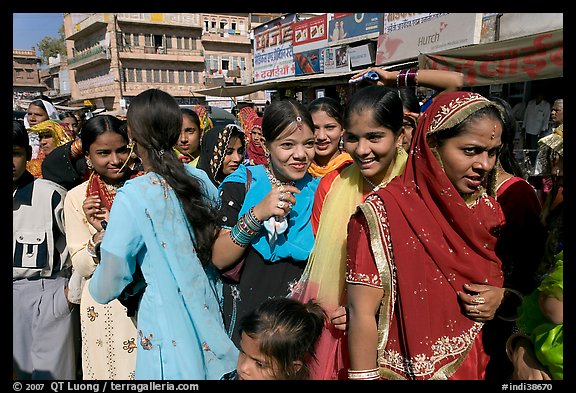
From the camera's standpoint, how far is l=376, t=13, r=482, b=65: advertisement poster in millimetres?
7891

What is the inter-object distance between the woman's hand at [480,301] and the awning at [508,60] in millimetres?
4320

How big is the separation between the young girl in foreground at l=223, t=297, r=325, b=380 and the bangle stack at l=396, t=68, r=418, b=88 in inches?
53.6

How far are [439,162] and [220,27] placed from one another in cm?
4634

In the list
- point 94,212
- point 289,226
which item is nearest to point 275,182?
point 289,226

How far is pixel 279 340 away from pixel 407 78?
1574 millimetres

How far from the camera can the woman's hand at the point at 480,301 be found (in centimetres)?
143

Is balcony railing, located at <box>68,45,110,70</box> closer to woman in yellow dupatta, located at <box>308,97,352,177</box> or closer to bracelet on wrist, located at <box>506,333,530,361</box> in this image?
woman in yellow dupatta, located at <box>308,97,352,177</box>

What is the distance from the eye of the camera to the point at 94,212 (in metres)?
1.96

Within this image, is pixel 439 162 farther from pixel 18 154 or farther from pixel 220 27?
pixel 220 27

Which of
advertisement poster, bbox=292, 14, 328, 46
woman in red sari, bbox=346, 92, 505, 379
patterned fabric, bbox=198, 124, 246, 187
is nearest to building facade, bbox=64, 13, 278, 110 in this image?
advertisement poster, bbox=292, 14, 328, 46

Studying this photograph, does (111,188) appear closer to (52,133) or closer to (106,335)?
(106,335)

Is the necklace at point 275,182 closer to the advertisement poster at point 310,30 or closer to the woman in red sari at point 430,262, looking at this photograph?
the woman in red sari at point 430,262

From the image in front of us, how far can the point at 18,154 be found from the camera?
7.55 ft

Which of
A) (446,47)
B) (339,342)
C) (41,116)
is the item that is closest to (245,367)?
(339,342)
